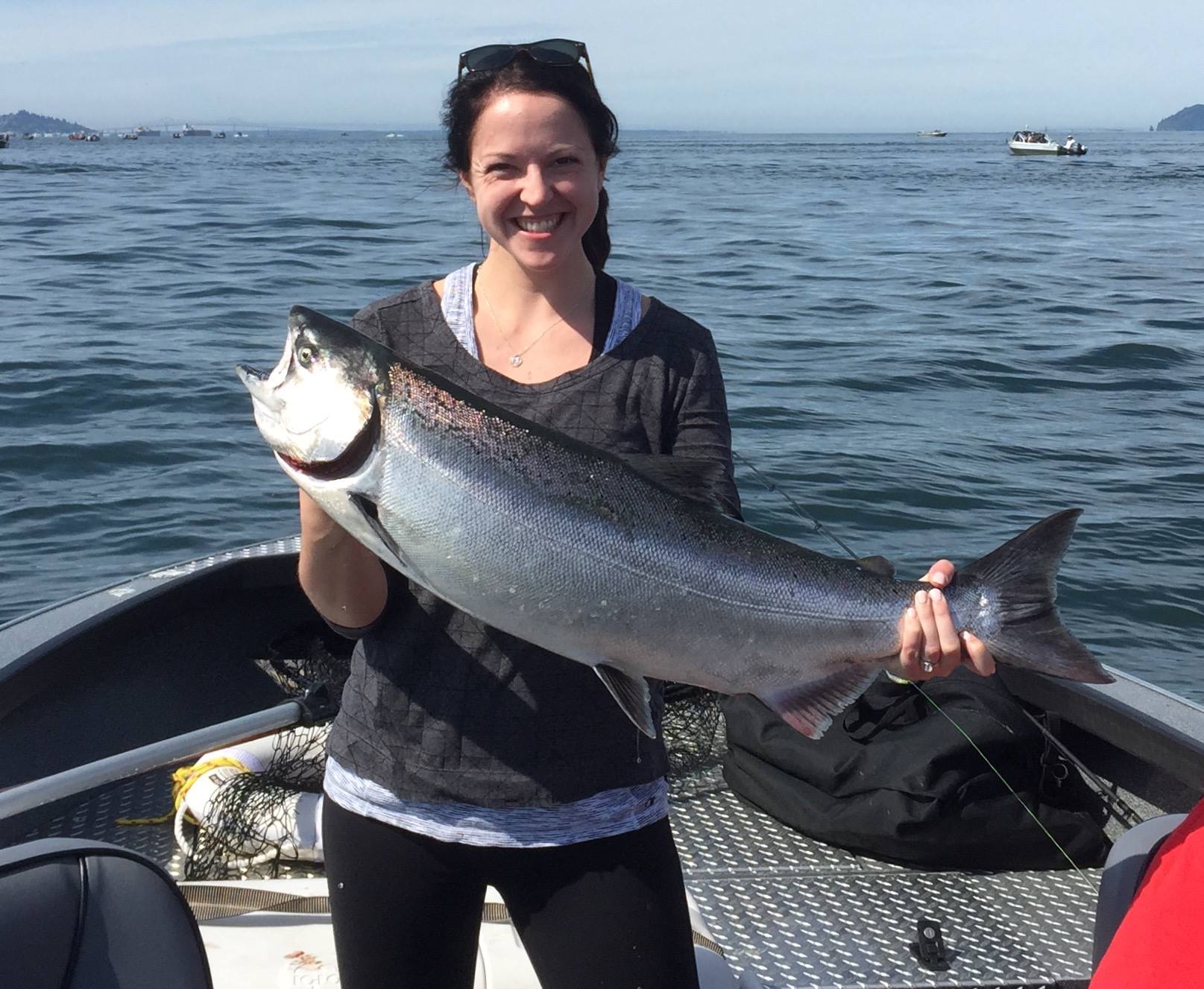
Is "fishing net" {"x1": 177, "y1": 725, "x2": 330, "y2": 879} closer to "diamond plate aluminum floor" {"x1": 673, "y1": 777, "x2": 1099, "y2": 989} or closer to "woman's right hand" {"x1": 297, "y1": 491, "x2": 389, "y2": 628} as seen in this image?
"diamond plate aluminum floor" {"x1": 673, "y1": 777, "x2": 1099, "y2": 989}

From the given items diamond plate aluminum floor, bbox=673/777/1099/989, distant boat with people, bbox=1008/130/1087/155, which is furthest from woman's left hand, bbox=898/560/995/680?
distant boat with people, bbox=1008/130/1087/155

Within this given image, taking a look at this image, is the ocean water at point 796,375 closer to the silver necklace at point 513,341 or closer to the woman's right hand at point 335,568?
the silver necklace at point 513,341

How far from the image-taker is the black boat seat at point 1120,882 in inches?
98.7

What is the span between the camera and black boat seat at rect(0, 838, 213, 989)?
1.98 metres

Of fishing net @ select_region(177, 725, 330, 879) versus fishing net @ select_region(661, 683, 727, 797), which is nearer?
fishing net @ select_region(177, 725, 330, 879)

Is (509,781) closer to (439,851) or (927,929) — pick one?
(439,851)

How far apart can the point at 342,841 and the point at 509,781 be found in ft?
1.30

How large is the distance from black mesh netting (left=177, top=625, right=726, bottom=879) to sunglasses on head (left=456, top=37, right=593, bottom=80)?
2.53 meters

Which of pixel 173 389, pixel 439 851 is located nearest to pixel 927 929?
pixel 439 851

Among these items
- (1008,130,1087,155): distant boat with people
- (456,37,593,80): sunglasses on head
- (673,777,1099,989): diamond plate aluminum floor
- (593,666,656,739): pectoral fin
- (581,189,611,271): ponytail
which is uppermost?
(1008,130,1087,155): distant boat with people

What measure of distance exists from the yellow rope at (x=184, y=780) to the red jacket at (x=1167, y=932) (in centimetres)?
354

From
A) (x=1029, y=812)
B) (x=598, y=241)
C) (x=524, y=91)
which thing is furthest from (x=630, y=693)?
(x=1029, y=812)

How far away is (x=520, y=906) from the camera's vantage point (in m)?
2.46

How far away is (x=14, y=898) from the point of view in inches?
78.5
